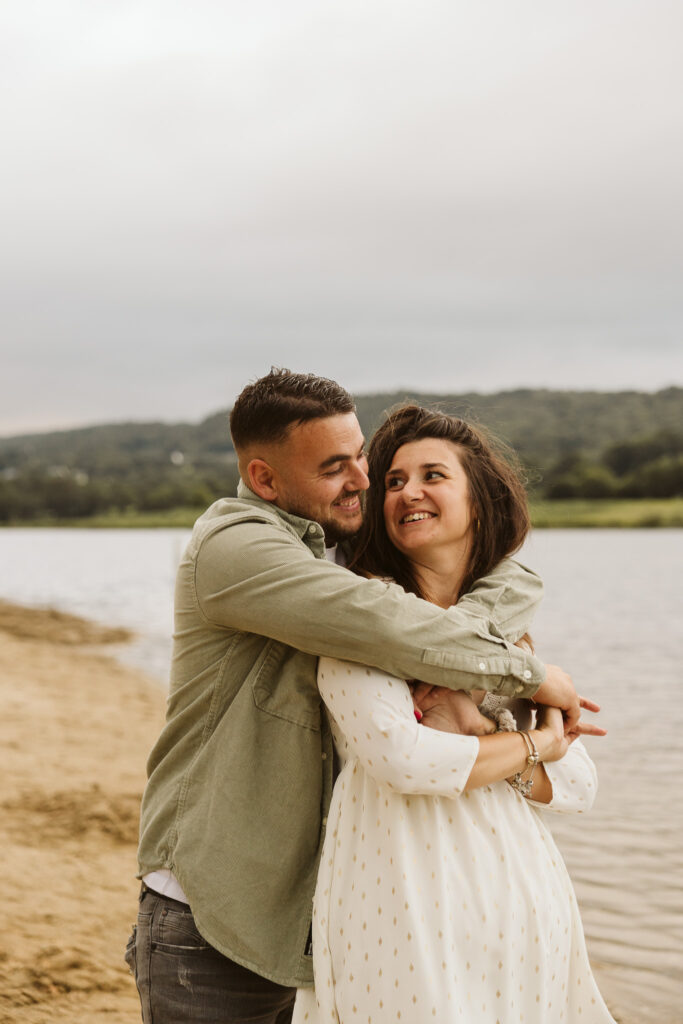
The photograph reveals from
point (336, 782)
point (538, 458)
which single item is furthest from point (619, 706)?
point (538, 458)

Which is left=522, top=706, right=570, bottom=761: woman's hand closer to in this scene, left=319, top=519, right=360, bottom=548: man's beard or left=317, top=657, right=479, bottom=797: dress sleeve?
left=317, top=657, right=479, bottom=797: dress sleeve

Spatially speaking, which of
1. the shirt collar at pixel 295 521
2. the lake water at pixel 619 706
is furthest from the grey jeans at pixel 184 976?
the lake water at pixel 619 706

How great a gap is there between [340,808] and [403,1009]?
1.55 ft

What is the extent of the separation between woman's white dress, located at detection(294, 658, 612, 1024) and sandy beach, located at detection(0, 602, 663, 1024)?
3.15 meters

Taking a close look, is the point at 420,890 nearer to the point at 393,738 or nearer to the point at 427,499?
the point at 393,738

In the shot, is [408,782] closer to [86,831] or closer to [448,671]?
[448,671]

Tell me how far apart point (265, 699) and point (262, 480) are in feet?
2.01

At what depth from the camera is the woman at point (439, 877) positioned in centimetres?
219

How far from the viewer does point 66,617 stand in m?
26.6

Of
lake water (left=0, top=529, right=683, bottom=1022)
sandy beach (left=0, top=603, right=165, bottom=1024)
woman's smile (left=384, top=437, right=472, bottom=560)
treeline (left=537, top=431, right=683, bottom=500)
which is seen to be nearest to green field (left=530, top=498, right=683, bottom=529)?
treeline (left=537, top=431, right=683, bottom=500)

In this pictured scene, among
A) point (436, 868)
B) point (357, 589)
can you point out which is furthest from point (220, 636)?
point (436, 868)

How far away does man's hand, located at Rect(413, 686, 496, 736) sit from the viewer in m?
2.36

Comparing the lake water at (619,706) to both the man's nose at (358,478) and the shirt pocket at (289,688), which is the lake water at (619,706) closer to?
the man's nose at (358,478)

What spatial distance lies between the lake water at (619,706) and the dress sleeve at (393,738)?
4.43ft
